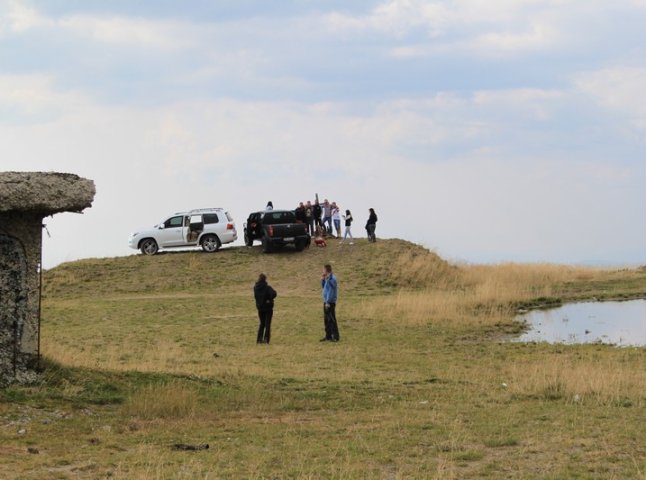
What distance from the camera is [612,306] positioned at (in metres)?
31.2

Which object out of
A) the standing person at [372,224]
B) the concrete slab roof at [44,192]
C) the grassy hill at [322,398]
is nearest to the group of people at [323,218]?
the standing person at [372,224]

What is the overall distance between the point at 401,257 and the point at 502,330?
14.8 metres

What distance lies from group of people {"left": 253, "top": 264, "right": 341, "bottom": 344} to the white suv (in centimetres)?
2127

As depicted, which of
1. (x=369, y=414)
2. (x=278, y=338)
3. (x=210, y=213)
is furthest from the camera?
(x=210, y=213)

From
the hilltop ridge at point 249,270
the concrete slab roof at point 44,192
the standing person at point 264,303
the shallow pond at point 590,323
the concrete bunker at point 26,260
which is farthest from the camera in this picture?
the hilltop ridge at point 249,270

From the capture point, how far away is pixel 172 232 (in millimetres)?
43500

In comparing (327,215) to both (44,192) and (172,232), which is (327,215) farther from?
(44,192)

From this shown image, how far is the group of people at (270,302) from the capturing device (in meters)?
22.1

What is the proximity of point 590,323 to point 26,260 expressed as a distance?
63.2 ft

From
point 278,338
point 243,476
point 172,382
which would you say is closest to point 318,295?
point 278,338

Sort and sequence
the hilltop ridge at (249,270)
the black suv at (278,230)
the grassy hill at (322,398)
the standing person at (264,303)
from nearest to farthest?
the grassy hill at (322,398)
the standing person at (264,303)
the hilltop ridge at (249,270)
the black suv at (278,230)

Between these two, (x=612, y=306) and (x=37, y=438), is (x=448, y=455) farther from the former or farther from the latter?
(x=612, y=306)

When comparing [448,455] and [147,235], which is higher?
[147,235]

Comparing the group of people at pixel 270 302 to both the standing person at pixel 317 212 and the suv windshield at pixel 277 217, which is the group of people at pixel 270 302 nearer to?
the suv windshield at pixel 277 217
